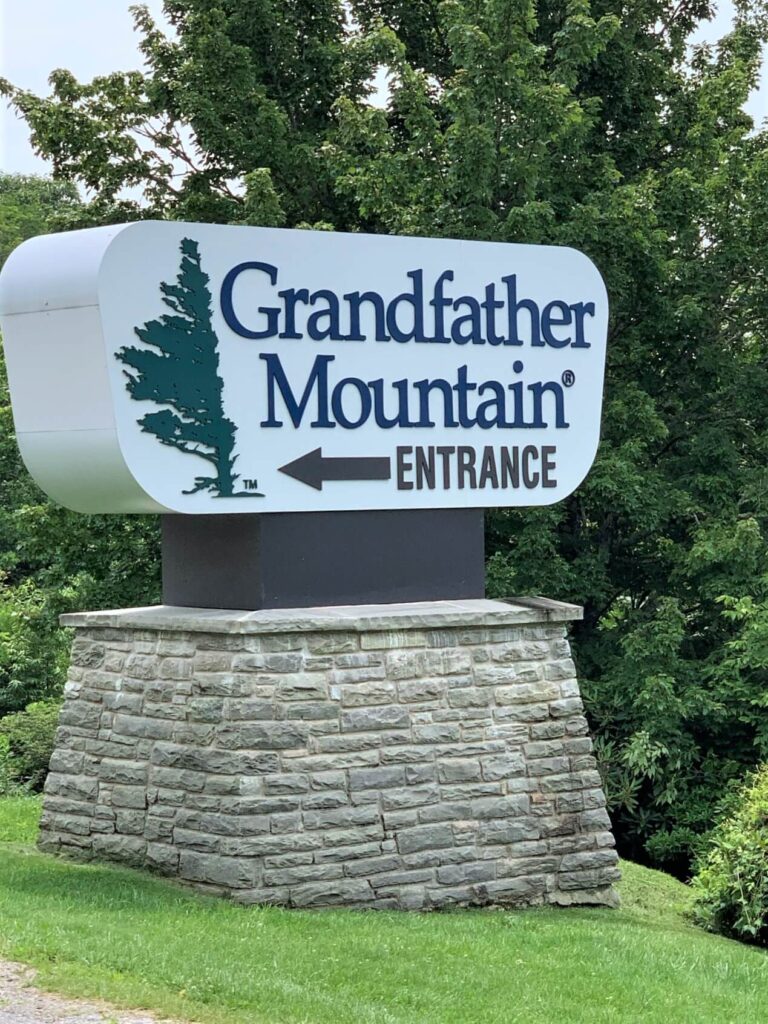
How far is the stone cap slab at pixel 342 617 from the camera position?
10.1 m

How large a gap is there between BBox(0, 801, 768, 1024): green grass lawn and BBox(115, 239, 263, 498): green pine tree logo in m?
2.70

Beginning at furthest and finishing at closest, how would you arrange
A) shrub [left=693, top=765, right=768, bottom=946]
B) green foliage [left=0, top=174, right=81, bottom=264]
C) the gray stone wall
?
green foliage [left=0, top=174, right=81, bottom=264] < shrub [left=693, top=765, right=768, bottom=946] < the gray stone wall

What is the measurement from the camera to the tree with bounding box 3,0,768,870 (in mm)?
15562

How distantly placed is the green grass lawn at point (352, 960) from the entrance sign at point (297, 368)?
255cm

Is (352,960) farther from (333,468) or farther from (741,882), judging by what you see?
(741,882)

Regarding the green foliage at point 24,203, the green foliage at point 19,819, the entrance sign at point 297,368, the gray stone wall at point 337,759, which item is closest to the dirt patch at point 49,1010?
the gray stone wall at point 337,759

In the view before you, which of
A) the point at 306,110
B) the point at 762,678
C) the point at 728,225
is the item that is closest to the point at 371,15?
the point at 306,110

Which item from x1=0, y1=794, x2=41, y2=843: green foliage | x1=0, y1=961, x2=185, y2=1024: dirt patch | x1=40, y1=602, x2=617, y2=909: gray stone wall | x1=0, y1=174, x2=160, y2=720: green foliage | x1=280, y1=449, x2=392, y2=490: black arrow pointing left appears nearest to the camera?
x1=0, y1=961, x2=185, y2=1024: dirt patch

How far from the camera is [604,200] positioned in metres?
16.3

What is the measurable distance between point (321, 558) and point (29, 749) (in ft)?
23.0

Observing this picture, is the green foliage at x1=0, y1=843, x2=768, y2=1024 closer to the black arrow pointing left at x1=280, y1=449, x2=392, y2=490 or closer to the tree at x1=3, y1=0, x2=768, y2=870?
the black arrow pointing left at x1=280, y1=449, x2=392, y2=490

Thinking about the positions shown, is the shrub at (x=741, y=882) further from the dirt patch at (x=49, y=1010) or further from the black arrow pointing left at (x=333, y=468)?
the dirt patch at (x=49, y=1010)

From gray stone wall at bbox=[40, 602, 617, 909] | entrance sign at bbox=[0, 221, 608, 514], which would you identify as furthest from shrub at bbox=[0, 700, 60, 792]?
entrance sign at bbox=[0, 221, 608, 514]

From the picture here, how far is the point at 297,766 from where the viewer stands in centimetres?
1009
